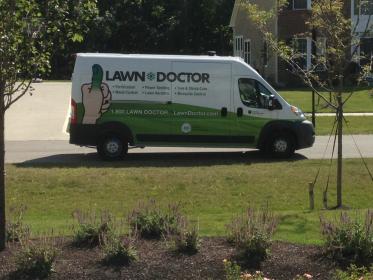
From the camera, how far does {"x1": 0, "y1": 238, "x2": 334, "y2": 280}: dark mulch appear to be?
18.2 feet

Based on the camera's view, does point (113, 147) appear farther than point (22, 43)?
Yes

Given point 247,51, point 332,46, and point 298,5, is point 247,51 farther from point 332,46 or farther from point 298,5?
point 332,46

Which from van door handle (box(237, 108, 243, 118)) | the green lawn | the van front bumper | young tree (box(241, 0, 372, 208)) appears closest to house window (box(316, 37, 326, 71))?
young tree (box(241, 0, 372, 208))

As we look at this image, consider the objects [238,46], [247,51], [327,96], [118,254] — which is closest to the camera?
[118,254]

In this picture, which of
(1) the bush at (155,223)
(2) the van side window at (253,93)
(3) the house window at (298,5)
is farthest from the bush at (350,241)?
(3) the house window at (298,5)

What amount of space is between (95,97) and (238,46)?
3649cm

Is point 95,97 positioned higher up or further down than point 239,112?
higher up

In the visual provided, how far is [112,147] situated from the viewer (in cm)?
1497

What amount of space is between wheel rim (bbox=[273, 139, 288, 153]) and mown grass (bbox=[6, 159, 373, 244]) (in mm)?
1309

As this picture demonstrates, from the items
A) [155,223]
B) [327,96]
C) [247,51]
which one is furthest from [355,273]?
[247,51]

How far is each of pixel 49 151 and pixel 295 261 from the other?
1171 cm

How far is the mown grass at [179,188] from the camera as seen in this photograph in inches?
425

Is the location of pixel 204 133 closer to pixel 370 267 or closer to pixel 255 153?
pixel 255 153

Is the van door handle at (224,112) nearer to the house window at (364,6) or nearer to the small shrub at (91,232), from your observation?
the house window at (364,6)
